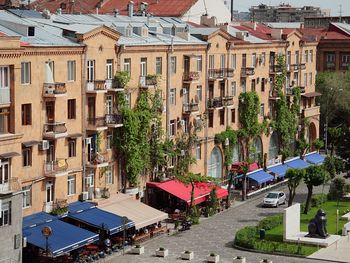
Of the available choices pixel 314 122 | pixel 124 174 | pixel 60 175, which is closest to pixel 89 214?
pixel 60 175

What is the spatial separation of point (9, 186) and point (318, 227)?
23942 mm

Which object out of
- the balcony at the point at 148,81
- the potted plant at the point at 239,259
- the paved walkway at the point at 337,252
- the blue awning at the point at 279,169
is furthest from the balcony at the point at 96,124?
the blue awning at the point at 279,169

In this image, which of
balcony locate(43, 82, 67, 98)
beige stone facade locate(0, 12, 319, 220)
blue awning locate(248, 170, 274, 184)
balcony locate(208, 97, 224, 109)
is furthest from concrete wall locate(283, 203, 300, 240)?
balcony locate(208, 97, 224, 109)

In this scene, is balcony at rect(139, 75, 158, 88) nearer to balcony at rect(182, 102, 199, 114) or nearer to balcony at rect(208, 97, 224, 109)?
balcony at rect(182, 102, 199, 114)

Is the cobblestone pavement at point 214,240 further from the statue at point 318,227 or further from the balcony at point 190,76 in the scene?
the balcony at point 190,76

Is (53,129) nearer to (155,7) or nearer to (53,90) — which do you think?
(53,90)

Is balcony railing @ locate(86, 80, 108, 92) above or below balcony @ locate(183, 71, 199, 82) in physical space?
below

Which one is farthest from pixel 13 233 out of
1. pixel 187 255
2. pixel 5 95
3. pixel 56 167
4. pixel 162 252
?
pixel 187 255

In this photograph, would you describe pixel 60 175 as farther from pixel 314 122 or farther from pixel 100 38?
pixel 314 122

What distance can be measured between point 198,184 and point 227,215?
371 centimetres

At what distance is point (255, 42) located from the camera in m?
92.4

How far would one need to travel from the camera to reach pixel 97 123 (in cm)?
6575

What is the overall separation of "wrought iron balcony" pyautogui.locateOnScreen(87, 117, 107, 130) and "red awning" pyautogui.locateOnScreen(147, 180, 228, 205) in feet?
29.1

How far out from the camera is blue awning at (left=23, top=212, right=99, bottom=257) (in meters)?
54.8
